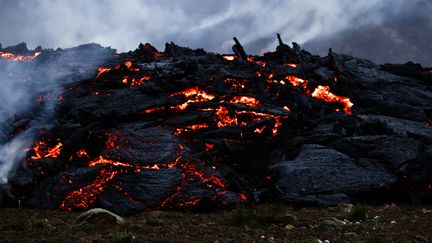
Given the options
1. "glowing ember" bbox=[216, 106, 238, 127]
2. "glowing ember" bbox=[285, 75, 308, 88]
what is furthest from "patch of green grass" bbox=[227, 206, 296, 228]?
"glowing ember" bbox=[285, 75, 308, 88]

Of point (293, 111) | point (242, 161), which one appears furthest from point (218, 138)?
point (293, 111)

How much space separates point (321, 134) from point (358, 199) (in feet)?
20.0

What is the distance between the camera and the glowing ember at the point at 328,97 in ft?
105

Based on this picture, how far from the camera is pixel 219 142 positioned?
72.4ft

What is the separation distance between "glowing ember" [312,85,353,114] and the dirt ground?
17.2 meters

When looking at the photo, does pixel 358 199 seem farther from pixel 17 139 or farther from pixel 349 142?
pixel 17 139

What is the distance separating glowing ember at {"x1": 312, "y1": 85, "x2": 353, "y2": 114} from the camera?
32.0m

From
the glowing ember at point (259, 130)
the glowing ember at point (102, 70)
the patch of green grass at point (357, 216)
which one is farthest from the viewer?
the glowing ember at point (102, 70)

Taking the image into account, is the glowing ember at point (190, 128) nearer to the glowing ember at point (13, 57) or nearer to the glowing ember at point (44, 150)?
the glowing ember at point (44, 150)

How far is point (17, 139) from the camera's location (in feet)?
75.2

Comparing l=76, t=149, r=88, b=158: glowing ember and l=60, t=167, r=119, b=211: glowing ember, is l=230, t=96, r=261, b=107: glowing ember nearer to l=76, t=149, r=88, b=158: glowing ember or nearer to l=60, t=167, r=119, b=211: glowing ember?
l=76, t=149, r=88, b=158: glowing ember

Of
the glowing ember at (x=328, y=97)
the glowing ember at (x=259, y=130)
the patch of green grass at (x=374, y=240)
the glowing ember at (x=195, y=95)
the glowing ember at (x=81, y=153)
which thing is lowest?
the patch of green grass at (x=374, y=240)

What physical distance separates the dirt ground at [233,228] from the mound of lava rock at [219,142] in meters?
2.48

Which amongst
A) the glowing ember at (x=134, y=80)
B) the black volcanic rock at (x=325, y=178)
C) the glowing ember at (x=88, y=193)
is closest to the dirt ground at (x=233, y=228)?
the glowing ember at (x=88, y=193)
